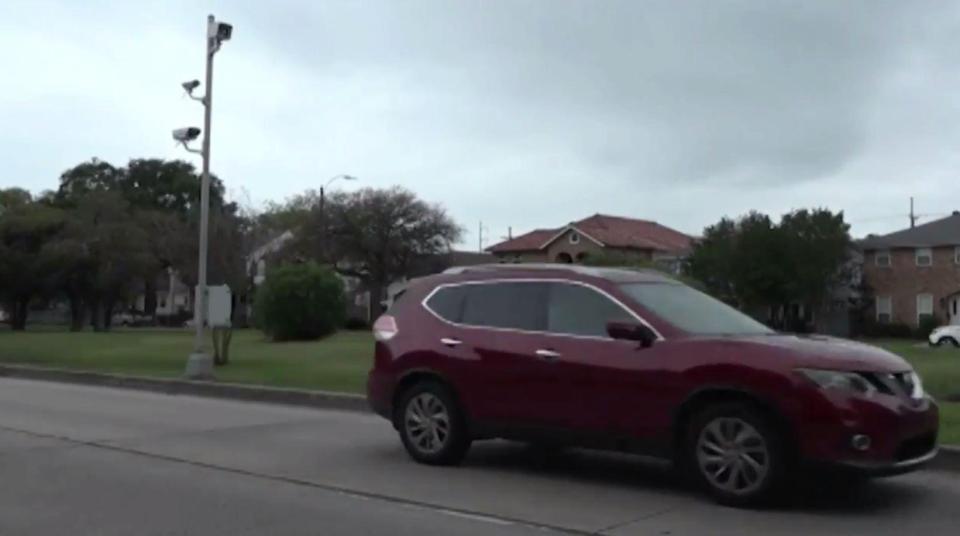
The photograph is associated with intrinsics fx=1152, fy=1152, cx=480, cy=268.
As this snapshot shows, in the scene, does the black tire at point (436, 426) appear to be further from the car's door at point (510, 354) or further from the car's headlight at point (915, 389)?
the car's headlight at point (915, 389)

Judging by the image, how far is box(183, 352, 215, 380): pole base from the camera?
2028 cm

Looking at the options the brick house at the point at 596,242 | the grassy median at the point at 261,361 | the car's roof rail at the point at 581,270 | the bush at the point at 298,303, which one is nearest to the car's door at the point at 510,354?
the car's roof rail at the point at 581,270

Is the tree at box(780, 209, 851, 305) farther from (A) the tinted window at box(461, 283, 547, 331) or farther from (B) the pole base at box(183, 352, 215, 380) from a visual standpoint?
(A) the tinted window at box(461, 283, 547, 331)

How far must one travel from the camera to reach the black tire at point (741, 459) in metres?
8.25

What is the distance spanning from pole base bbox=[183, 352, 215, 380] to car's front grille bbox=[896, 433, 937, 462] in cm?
1414

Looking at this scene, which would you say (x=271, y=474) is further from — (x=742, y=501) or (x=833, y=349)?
(x=833, y=349)

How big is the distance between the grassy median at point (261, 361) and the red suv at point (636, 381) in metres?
3.29

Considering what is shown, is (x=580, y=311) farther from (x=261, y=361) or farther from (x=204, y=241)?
(x=261, y=361)

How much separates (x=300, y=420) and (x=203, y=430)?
151cm

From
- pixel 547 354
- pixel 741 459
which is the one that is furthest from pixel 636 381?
pixel 741 459

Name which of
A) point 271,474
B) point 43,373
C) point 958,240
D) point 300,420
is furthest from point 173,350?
point 958,240

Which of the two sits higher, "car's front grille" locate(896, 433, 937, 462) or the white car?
the white car

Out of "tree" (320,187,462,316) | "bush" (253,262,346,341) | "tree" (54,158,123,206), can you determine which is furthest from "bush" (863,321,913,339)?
"tree" (54,158,123,206)

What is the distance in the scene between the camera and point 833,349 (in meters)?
8.48
